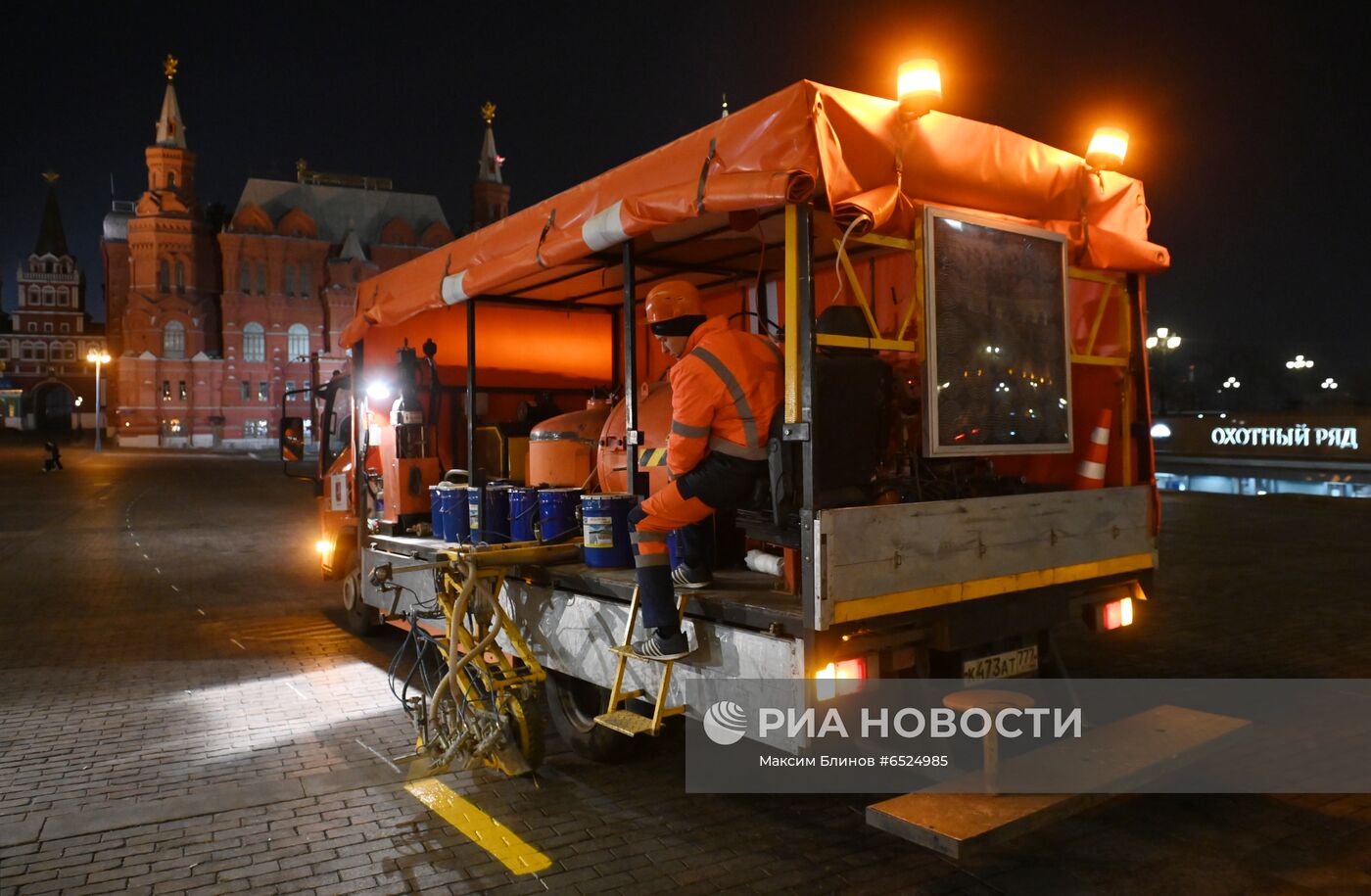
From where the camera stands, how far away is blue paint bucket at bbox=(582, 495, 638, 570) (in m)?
4.89

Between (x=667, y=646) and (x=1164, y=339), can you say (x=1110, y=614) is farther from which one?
(x=1164, y=339)

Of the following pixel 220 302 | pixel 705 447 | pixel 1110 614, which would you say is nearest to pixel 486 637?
pixel 705 447

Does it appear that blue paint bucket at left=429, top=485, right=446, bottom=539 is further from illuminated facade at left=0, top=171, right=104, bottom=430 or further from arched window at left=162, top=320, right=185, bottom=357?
illuminated facade at left=0, top=171, right=104, bottom=430

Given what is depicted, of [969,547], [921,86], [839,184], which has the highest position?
[921,86]

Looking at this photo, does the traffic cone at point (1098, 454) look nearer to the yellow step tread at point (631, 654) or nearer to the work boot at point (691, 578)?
the work boot at point (691, 578)

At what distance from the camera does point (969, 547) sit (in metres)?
3.97

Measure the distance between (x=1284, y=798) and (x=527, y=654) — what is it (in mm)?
3830

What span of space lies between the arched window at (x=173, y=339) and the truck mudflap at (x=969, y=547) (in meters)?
76.0

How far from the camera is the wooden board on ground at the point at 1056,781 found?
3271mm

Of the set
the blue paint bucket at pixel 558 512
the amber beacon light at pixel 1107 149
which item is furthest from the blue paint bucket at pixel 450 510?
the amber beacon light at pixel 1107 149

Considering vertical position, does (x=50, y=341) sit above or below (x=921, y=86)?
above

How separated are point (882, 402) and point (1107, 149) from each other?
206cm

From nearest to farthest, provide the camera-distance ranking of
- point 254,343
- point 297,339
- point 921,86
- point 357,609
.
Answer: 1. point 921,86
2. point 357,609
3. point 254,343
4. point 297,339

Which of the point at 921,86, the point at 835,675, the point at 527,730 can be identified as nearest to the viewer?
the point at 835,675
